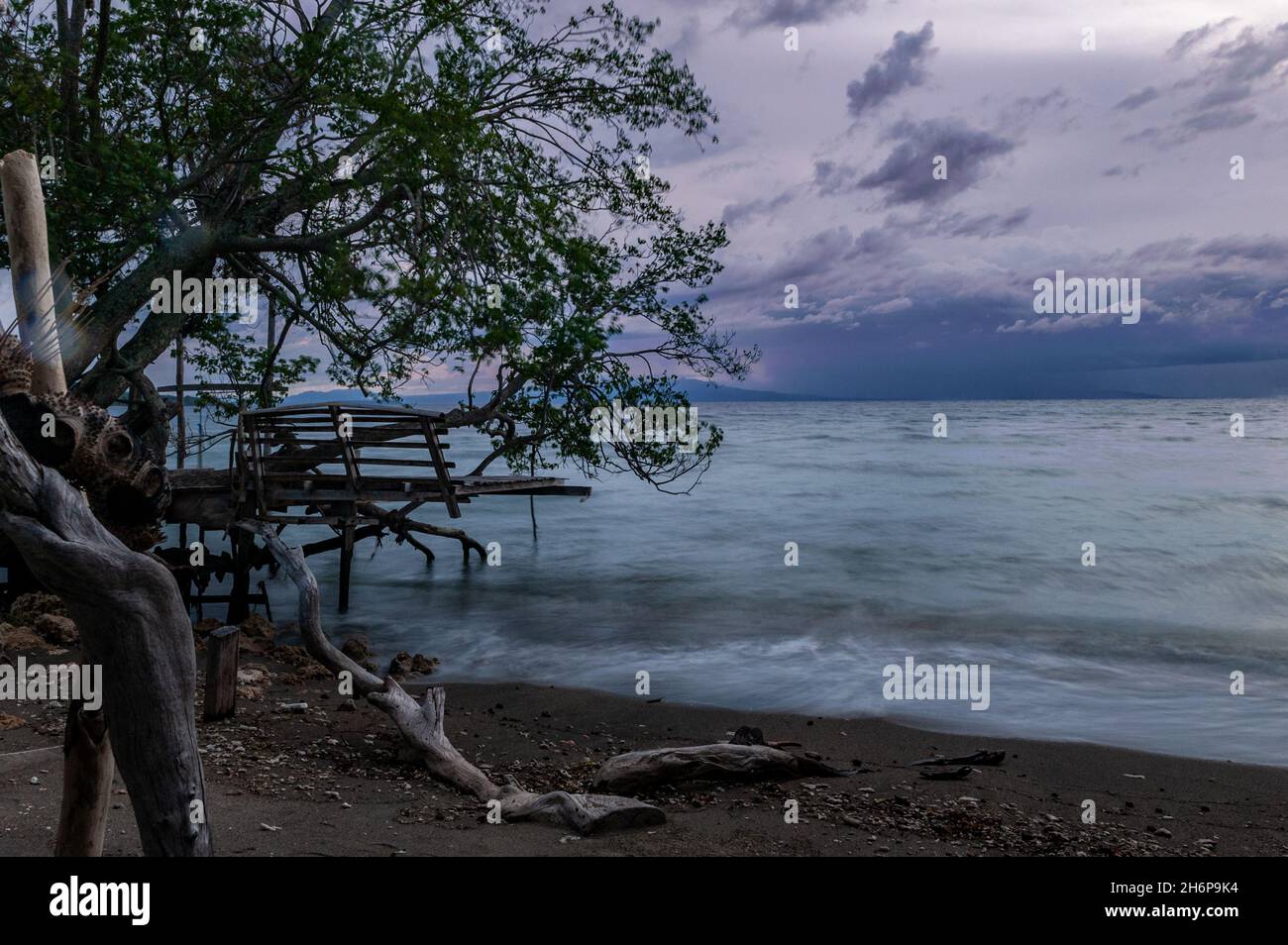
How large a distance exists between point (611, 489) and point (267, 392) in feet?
88.6

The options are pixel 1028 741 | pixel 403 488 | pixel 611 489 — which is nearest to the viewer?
pixel 1028 741

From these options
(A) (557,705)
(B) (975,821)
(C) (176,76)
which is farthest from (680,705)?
(C) (176,76)

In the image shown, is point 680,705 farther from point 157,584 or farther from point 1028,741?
point 157,584

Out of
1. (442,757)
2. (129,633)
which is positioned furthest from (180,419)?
(129,633)

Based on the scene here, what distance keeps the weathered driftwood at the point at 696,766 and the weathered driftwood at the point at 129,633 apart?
470 cm

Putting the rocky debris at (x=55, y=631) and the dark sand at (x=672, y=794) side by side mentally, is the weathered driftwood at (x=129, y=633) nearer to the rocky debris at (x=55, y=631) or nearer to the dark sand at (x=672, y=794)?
the dark sand at (x=672, y=794)

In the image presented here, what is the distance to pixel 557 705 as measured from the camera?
12430 mm

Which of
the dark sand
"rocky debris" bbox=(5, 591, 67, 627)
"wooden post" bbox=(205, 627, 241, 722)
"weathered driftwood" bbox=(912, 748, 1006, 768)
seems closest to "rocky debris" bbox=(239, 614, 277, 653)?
"rocky debris" bbox=(5, 591, 67, 627)

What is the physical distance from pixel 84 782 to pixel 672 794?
4547 millimetres

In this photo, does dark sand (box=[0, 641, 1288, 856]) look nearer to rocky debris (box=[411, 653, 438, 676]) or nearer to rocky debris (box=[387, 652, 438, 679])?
rocky debris (box=[387, 652, 438, 679])

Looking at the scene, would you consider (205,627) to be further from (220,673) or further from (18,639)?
(220,673)

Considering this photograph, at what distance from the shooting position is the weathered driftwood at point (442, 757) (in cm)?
687

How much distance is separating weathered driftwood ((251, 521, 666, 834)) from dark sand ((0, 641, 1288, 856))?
0.13 meters
